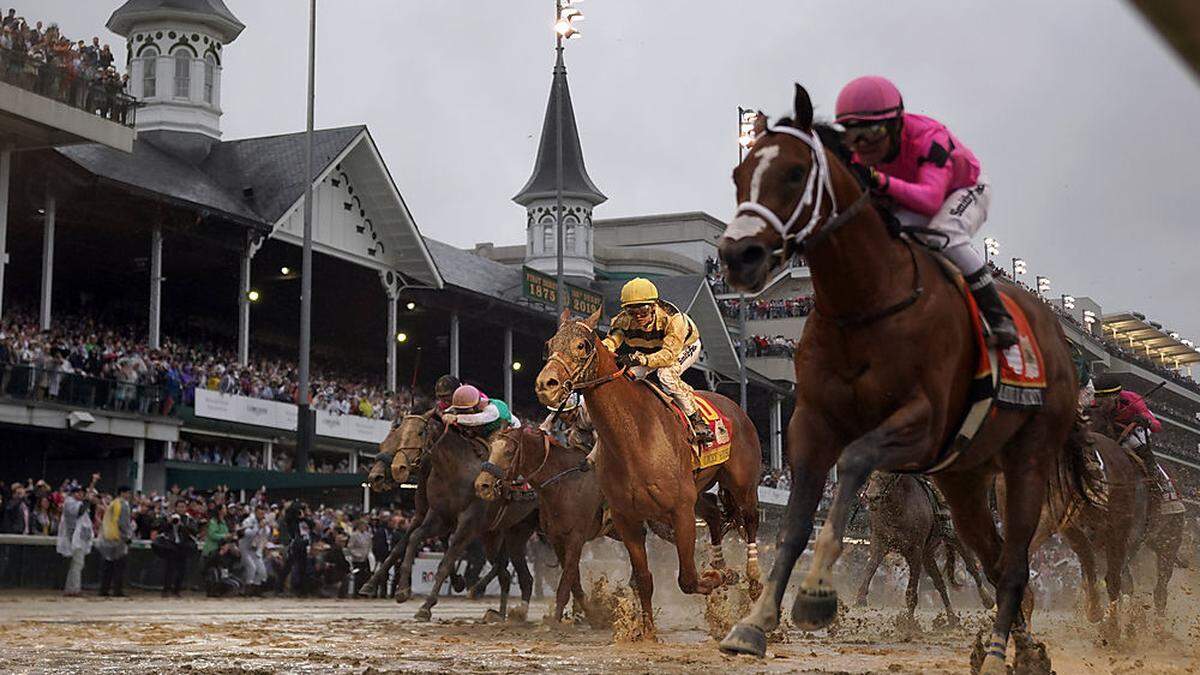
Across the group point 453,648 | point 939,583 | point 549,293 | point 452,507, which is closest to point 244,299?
point 549,293

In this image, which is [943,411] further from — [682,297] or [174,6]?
[682,297]

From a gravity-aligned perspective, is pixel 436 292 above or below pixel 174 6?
below

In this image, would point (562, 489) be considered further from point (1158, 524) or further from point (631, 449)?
point (1158, 524)

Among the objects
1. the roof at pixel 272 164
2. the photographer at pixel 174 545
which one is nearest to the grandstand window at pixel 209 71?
the roof at pixel 272 164

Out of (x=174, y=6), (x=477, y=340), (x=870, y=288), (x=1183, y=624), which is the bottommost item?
(x=1183, y=624)

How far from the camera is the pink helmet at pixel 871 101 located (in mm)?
6574

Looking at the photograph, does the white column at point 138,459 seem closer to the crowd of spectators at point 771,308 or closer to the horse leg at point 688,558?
the horse leg at point 688,558

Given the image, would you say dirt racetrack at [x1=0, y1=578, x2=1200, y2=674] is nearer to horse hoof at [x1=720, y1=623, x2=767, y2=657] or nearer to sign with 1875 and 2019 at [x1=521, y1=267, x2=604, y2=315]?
horse hoof at [x1=720, y1=623, x2=767, y2=657]

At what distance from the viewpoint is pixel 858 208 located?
6059 millimetres

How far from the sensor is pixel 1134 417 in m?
12.9

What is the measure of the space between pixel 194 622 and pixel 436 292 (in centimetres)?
2868

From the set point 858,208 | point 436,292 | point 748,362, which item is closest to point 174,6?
point 436,292

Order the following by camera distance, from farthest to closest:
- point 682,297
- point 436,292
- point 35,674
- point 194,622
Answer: point 682,297, point 436,292, point 194,622, point 35,674

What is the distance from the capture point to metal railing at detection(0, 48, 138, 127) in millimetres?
27344
